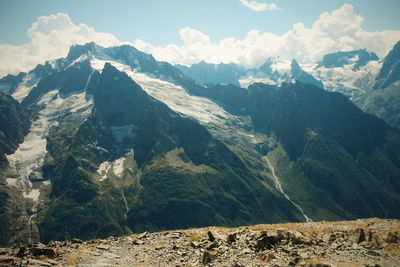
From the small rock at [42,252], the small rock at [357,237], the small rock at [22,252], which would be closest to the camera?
the small rock at [22,252]

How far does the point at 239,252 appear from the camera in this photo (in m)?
34.2

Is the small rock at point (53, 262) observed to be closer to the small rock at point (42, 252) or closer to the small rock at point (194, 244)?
the small rock at point (42, 252)

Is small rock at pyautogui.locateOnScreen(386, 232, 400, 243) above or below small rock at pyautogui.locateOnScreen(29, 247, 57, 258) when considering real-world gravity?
above

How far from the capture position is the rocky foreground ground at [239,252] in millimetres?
30297

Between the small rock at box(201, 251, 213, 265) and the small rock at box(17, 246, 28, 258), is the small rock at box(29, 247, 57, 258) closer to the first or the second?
the small rock at box(17, 246, 28, 258)

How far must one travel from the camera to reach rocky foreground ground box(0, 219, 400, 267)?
3030 centimetres

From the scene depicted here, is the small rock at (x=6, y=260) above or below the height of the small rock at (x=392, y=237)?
below

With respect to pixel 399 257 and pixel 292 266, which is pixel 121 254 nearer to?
pixel 292 266

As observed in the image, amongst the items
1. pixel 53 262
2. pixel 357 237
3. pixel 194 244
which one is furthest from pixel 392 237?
pixel 53 262

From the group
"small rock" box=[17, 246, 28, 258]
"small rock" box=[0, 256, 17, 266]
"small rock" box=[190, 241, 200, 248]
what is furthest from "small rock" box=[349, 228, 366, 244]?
"small rock" box=[17, 246, 28, 258]

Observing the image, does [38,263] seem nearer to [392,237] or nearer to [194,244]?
[194,244]

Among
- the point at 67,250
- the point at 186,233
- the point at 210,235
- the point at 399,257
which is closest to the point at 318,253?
the point at 399,257

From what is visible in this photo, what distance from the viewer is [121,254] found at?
39125mm

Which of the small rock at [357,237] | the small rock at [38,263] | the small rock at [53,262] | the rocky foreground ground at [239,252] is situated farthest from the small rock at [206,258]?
the small rock at [357,237]
